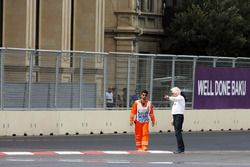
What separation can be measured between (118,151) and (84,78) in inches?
332

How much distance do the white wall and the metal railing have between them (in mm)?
304

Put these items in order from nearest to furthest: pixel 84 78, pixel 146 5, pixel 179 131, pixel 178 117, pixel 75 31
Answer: pixel 179 131 → pixel 178 117 → pixel 84 78 → pixel 75 31 → pixel 146 5

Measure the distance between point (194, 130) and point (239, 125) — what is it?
275 cm

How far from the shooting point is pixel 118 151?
22.1m

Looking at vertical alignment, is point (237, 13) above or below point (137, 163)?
above

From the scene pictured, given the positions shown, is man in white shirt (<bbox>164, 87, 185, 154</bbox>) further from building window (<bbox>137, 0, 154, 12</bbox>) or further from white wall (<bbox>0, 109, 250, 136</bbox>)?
building window (<bbox>137, 0, 154, 12</bbox>)

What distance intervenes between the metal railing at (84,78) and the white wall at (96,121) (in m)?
0.30

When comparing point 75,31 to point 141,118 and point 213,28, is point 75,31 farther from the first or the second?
point 141,118

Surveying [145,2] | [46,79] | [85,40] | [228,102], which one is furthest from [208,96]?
[145,2]

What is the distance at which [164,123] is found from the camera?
105ft

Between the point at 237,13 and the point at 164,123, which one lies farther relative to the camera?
the point at 237,13

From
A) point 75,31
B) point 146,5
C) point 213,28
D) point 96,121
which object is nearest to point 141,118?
point 96,121

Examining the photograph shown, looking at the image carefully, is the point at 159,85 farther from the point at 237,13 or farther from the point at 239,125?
the point at 237,13

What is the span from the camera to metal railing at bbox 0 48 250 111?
2805 cm
